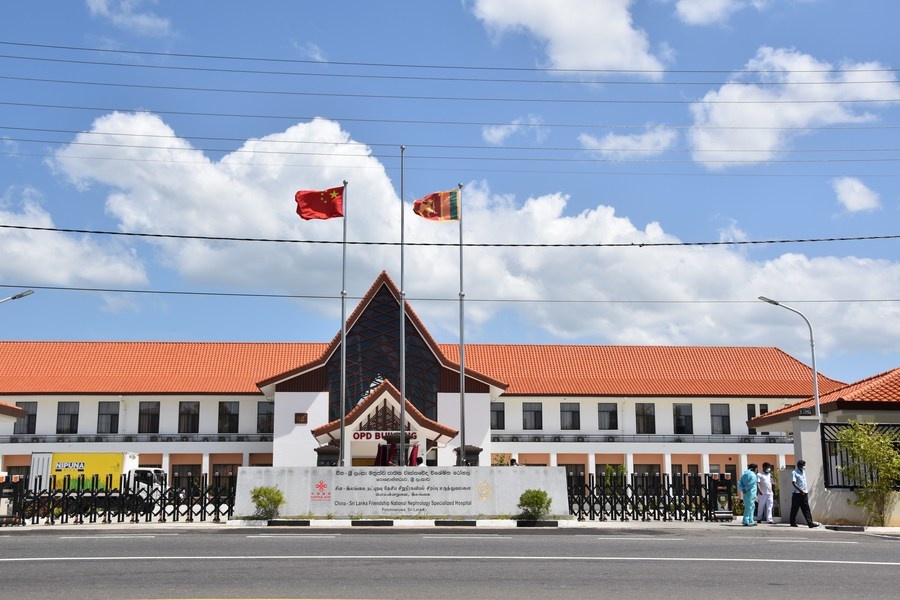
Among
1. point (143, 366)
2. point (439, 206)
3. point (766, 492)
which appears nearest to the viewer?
point (766, 492)

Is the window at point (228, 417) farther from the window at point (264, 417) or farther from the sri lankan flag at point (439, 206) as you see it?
the sri lankan flag at point (439, 206)

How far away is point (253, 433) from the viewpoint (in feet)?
167

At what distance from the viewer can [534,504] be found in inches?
958

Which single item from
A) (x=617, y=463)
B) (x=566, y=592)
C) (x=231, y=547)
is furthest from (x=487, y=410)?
(x=566, y=592)

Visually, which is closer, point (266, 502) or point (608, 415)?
point (266, 502)

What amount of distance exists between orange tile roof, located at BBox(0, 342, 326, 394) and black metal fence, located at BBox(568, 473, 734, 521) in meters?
28.6

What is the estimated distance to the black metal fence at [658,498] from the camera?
25.9 metres

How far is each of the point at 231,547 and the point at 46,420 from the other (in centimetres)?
3877

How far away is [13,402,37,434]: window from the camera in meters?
50.1

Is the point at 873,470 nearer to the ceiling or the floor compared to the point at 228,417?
nearer to the floor

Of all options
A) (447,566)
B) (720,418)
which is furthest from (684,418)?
(447,566)

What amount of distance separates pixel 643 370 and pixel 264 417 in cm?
2244

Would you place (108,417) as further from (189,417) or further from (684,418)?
(684,418)

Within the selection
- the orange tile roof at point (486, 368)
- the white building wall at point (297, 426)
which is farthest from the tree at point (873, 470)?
the orange tile roof at point (486, 368)
